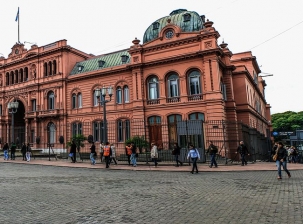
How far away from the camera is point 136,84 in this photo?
28.8 m

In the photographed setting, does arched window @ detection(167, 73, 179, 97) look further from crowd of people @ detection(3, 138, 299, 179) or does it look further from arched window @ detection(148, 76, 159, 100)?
crowd of people @ detection(3, 138, 299, 179)

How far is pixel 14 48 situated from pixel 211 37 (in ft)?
103

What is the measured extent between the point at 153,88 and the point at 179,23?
7712 mm

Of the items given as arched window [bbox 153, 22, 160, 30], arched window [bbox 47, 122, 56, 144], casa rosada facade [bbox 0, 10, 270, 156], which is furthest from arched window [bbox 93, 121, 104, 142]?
arched window [bbox 153, 22, 160, 30]

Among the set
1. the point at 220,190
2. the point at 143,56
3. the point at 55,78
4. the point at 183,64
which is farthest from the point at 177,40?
the point at 220,190

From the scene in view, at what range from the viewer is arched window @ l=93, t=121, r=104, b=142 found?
30.9m

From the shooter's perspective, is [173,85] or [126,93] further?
[126,93]

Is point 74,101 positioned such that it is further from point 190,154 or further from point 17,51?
point 190,154

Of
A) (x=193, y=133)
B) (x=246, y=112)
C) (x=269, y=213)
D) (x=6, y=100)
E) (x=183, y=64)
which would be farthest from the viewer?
(x=6, y=100)

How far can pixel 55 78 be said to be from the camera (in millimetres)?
35219

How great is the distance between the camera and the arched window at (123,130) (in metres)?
29.8

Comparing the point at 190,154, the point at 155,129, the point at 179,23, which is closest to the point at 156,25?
the point at 179,23

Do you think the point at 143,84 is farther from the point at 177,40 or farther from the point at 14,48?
the point at 14,48

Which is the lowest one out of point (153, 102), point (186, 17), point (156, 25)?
point (153, 102)
